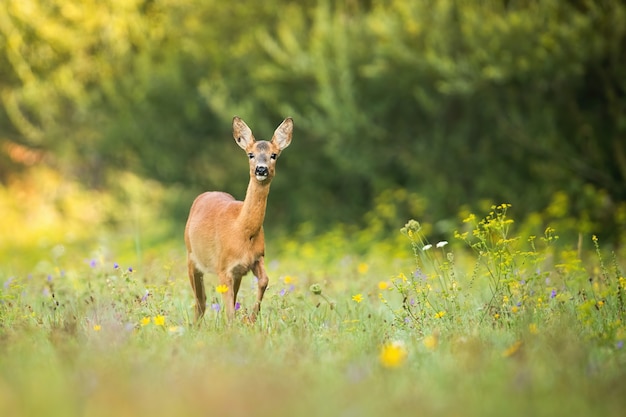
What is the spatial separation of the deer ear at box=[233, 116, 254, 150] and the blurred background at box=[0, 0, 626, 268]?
15.5 ft

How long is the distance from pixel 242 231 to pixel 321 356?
1.66 m

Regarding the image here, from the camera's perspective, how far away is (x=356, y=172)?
1427 centimetres

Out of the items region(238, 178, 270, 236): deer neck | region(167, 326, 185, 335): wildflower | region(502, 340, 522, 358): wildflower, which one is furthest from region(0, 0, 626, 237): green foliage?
region(167, 326, 185, 335): wildflower

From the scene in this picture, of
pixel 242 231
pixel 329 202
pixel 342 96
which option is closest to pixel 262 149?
pixel 242 231

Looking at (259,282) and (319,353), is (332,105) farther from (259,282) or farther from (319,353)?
(319,353)

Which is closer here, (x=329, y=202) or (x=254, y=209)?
(x=254, y=209)

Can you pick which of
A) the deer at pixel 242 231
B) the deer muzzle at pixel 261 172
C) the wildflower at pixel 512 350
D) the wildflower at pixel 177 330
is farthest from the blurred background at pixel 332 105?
the wildflower at pixel 512 350

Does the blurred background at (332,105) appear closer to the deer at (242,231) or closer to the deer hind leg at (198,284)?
the deer hind leg at (198,284)

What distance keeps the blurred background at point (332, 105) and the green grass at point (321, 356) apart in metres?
4.94

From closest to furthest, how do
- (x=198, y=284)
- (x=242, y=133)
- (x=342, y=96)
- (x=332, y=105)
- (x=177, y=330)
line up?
(x=177, y=330) < (x=242, y=133) < (x=198, y=284) < (x=332, y=105) < (x=342, y=96)

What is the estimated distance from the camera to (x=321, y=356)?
183 inches

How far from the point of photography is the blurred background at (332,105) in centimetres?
1187

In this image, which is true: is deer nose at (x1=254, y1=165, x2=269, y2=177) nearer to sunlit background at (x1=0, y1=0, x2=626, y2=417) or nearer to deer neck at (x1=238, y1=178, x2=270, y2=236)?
deer neck at (x1=238, y1=178, x2=270, y2=236)

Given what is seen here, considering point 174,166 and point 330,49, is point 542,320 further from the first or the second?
point 174,166
